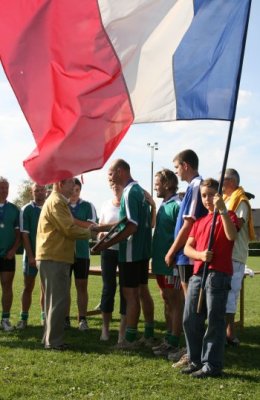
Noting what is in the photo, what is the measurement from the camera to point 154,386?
540 cm

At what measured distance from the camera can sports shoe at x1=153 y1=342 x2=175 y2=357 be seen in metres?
6.74

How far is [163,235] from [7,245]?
2.79 m

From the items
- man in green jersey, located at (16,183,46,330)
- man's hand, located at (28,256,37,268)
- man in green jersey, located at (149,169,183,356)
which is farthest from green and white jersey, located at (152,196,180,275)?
man in green jersey, located at (16,183,46,330)

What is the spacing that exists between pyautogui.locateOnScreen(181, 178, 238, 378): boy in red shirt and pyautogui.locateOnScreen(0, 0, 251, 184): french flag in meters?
1.05

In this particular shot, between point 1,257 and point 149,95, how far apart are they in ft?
14.3

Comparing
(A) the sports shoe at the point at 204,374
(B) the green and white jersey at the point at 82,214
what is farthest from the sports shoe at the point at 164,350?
(B) the green and white jersey at the point at 82,214

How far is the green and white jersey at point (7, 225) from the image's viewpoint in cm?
861

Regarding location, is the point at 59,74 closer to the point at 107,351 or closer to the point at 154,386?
the point at 154,386

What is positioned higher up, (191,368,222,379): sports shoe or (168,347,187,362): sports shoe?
(168,347,187,362): sports shoe

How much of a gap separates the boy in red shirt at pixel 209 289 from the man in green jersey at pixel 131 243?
1.15 metres

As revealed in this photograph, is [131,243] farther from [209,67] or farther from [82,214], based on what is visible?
[209,67]

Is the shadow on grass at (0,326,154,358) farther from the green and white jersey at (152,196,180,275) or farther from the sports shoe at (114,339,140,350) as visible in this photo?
the green and white jersey at (152,196,180,275)

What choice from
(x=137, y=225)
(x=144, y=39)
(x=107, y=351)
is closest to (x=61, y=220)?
(x=137, y=225)

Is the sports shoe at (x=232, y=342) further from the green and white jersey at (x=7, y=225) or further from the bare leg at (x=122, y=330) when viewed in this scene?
the green and white jersey at (x=7, y=225)
